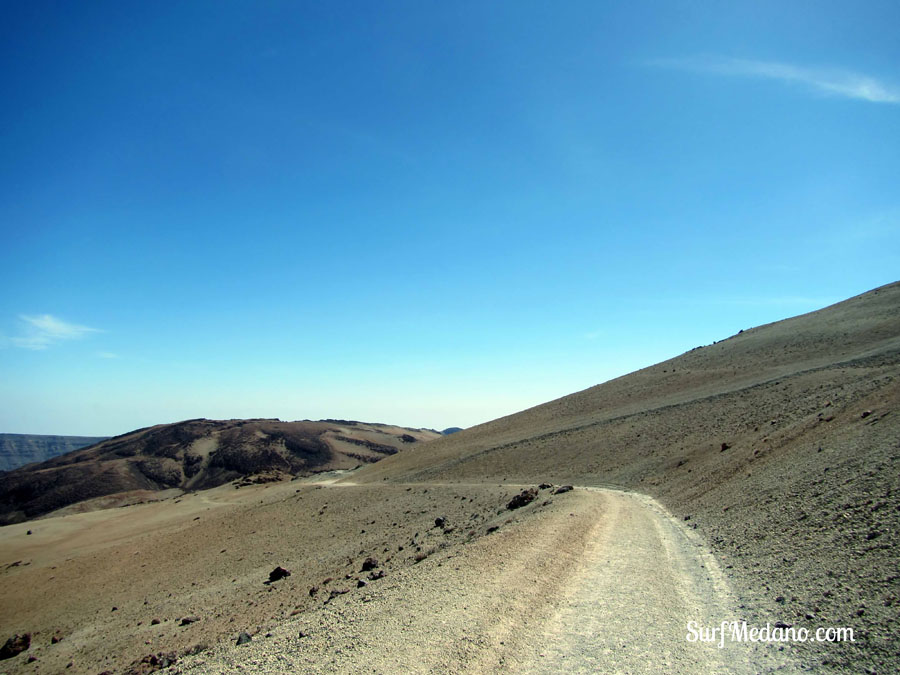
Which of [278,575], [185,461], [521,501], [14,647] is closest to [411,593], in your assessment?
[278,575]

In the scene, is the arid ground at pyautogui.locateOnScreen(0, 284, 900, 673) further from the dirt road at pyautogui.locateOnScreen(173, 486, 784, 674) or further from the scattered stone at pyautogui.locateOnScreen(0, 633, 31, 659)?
the scattered stone at pyautogui.locateOnScreen(0, 633, 31, 659)

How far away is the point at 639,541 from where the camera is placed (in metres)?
14.8

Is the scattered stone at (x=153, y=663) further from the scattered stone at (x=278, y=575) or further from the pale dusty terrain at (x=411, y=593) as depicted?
the scattered stone at (x=278, y=575)

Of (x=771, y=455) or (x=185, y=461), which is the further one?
(x=185, y=461)

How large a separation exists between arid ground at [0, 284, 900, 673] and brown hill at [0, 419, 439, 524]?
125 feet

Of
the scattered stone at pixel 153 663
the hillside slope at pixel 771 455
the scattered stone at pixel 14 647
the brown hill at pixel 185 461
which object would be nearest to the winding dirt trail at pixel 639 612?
the hillside slope at pixel 771 455

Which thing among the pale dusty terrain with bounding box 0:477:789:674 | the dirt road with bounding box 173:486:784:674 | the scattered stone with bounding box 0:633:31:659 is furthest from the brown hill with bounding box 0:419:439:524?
the dirt road with bounding box 173:486:784:674

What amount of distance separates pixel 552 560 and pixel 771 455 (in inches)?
553

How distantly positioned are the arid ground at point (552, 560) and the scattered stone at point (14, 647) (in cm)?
36

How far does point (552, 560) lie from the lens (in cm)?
1218

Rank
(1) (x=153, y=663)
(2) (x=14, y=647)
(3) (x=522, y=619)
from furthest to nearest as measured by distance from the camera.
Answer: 1. (2) (x=14, y=647)
2. (1) (x=153, y=663)
3. (3) (x=522, y=619)

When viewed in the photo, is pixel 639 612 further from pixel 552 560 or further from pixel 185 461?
pixel 185 461

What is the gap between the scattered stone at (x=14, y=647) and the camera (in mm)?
16391

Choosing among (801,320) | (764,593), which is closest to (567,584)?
(764,593)
